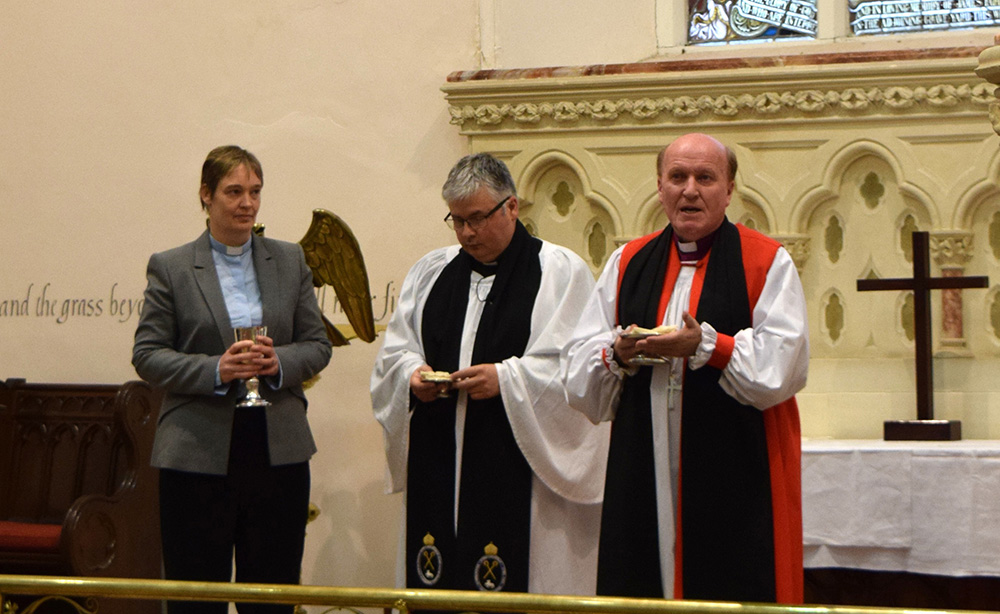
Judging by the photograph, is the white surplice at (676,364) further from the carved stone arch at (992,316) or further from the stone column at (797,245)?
the carved stone arch at (992,316)

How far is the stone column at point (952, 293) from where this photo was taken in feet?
19.4

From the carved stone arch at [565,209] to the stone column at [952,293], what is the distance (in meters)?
1.54

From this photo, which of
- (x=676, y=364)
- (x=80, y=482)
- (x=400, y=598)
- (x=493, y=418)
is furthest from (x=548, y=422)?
(x=80, y=482)

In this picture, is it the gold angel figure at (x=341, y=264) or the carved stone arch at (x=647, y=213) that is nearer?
the gold angel figure at (x=341, y=264)

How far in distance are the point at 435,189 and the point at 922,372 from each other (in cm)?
261

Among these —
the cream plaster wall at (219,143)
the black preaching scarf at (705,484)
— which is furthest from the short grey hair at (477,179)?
the cream plaster wall at (219,143)

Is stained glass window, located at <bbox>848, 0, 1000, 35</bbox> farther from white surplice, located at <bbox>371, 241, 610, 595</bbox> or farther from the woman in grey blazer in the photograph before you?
the woman in grey blazer

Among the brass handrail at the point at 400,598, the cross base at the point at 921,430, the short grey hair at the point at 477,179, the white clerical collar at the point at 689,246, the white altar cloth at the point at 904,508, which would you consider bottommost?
the brass handrail at the point at 400,598

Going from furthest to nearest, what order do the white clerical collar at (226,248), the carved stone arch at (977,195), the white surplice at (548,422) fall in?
the carved stone arch at (977,195) → the white clerical collar at (226,248) → the white surplice at (548,422)

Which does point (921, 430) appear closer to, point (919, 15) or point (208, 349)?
point (919, 15)

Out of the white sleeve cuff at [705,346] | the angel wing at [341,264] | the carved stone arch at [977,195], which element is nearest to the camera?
the white sleeve cuff at [705,346]

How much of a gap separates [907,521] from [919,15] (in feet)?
9.01

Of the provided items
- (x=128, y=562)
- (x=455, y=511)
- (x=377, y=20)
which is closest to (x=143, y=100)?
(x=377, y=20)

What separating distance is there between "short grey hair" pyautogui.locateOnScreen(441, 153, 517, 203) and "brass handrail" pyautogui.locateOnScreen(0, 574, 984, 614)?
190 cm
